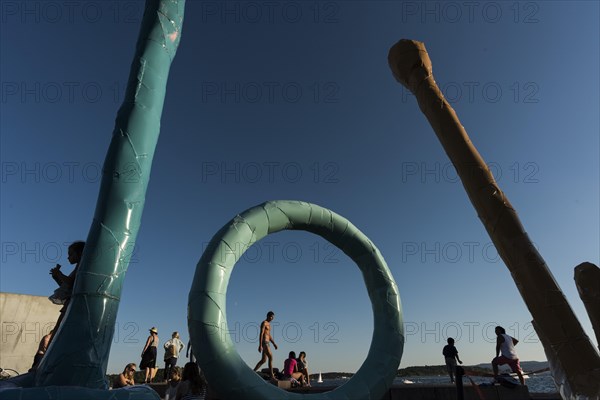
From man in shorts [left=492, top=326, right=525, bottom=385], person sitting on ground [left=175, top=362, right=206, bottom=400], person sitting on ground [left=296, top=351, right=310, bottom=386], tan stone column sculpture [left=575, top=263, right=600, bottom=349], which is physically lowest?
person sitting on ground [left=296, top=351, right=310, bottom=386]

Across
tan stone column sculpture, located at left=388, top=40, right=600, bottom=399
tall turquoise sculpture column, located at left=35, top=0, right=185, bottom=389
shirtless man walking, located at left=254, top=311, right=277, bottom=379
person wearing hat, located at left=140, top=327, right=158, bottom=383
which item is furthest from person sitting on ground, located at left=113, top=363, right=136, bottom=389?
tan stone column sculpture, located at left=388, top=40, right=600, bottom=399

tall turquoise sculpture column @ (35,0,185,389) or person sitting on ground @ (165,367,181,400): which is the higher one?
tall turquoise sculpture column @ (35,0,185,389)

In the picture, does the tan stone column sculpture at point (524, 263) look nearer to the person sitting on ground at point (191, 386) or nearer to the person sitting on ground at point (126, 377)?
the person sitting on ground at point (191, 386)

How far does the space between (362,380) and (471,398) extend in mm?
3081

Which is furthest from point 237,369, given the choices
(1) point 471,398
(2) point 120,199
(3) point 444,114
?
(3) point 444,114

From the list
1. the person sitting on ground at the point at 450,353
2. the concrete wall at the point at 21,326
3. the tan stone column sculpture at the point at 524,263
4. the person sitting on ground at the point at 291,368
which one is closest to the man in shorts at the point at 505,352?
the person sitting on ground at the point at 450,353

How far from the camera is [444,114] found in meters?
7.66

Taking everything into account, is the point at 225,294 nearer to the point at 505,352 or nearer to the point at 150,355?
the point at 150,355

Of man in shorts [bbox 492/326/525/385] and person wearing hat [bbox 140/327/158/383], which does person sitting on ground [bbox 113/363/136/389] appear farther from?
man in shorts [bbox 492/326/525/385]

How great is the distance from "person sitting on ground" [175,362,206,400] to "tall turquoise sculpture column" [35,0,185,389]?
1.82m

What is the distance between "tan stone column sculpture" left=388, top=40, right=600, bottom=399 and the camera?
433cm

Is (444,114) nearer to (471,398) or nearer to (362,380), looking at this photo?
(362,380)

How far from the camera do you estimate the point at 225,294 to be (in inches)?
249

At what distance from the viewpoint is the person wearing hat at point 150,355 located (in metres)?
10.6
